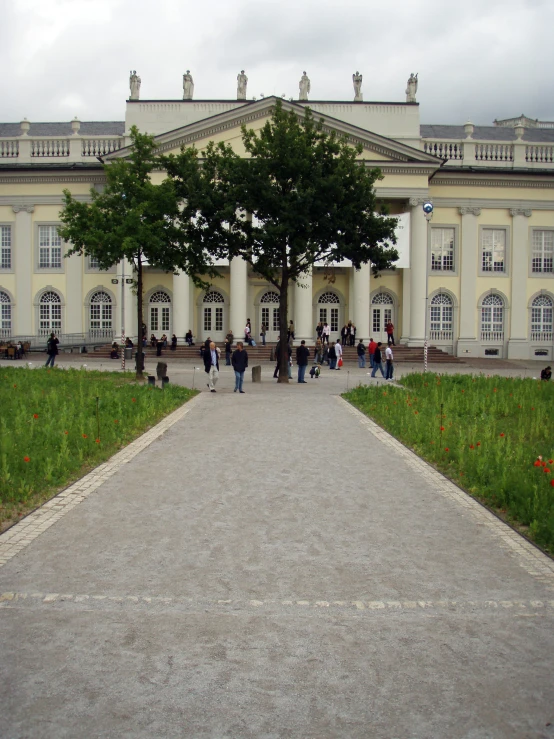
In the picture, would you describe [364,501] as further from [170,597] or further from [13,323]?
[13,323]

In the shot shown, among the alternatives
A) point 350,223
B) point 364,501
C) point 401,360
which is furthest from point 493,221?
point 364,501

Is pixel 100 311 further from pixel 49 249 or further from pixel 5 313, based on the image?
pixel 5 313

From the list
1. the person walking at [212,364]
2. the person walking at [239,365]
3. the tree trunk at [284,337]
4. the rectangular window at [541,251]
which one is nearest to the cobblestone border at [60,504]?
the person walking at [239,365]

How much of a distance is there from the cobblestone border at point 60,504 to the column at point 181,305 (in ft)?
118

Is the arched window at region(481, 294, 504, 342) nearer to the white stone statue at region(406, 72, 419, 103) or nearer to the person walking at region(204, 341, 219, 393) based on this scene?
the white stone statue at region(406, 72, 419, 103)

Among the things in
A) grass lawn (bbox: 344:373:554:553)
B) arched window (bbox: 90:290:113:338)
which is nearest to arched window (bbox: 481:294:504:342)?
arched window (bbox: 90:290:113:338)

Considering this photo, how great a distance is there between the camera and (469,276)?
52.7m

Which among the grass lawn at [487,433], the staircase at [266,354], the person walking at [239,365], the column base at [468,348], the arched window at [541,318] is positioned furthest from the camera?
the arched window at [541,318]

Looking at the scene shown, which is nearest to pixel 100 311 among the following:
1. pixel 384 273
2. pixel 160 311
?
pixel 160 311

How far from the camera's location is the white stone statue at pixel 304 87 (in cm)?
5181

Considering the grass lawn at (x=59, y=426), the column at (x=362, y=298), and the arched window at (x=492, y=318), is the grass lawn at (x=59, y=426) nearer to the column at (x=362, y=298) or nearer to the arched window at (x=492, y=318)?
the column at (x=362, y=298)

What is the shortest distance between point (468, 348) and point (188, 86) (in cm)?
2457

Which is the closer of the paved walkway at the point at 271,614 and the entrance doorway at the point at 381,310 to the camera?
the paved walkway at the point at 271,614

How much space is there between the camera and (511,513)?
8.58 meters
